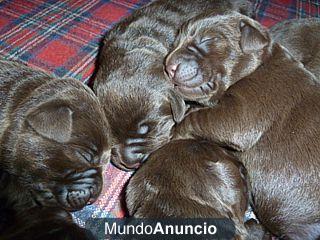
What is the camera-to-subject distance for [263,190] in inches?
109

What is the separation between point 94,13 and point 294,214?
251 cm

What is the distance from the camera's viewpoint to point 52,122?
2.51 meters

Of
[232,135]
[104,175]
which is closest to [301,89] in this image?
[232,135]

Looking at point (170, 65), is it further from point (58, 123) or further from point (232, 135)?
point (58, 123)

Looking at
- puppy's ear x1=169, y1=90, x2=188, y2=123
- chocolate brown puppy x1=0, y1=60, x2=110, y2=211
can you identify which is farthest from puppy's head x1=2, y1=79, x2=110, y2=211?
puppy's ear x1=169, y1=90, x2=188, y2=123

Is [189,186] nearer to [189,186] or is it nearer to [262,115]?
[189,186]

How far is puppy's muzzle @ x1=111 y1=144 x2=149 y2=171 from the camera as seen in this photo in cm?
282

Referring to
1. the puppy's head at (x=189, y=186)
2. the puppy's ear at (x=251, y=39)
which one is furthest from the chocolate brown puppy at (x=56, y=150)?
the puppy's ear at (x=251, y=39)

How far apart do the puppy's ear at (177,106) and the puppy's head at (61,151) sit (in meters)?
0.42

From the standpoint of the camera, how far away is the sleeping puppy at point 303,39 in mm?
3451

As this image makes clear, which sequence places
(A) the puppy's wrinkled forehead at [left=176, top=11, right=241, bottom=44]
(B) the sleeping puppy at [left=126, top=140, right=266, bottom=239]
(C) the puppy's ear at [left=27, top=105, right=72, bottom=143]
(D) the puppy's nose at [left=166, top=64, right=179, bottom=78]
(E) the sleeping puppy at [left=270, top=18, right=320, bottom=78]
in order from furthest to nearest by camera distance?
(E) the sleeping puppy at [left=270, top=18, right=320, bottom=78], (A) the puppy's wrinkled forehead at [left=176, top=11, right=241, bottom=44], (D) the puppy's nose at [left=166, top=64, right=179, bottom=78], (C) the puppy's ear at [left=27, top=105, right=72, bottom=143], (B) the sleeping puppy at [left=126, top=140, right=266, bottom=239]

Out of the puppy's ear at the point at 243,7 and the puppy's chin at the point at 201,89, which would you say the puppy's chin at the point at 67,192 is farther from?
the puppy's ear at the point at 243,7

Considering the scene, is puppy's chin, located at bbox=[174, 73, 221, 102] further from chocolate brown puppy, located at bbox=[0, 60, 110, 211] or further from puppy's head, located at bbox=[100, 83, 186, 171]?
chocolate brown puppy, located at bbox=[0, 60, 110, 211]

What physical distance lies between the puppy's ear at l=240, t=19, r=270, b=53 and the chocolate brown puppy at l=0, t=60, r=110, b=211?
97 cm
